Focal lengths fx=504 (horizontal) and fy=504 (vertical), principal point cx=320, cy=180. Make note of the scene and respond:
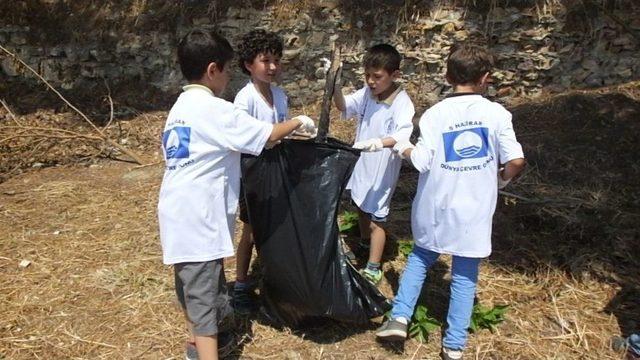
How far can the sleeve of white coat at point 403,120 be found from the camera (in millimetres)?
2781

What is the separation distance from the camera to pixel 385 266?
11.2 ft

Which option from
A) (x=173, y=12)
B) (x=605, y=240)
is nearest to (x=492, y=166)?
(x=605, y=240)

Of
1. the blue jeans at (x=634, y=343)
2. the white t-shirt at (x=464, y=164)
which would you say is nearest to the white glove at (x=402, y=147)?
the white t-shirt at (x=464, y=164)

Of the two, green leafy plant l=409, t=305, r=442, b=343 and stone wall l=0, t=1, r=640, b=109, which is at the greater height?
stone wall l=0, t=1, r=640, b=109

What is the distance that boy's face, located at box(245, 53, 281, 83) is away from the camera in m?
2.67

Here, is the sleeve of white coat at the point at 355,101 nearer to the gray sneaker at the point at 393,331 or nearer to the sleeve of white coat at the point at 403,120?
the sleeve of white coat at the point at 403,120

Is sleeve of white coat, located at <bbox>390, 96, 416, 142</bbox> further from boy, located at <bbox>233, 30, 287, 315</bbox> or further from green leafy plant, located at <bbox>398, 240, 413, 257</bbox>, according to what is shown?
green leafy plant, located at <bbox>398, 240, 413, 257</bbox>

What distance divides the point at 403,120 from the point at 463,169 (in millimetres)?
582

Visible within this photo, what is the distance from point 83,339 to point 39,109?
168 inches

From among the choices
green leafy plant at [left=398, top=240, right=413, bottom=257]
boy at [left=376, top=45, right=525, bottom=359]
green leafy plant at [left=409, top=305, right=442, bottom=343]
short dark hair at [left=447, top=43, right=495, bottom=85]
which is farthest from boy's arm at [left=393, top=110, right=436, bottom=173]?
green leafy plant at [left=398, top=240, right=413, bottom=257]

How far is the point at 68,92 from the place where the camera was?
6375mm

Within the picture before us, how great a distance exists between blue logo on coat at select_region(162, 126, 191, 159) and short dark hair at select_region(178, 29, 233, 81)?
0.85 ft

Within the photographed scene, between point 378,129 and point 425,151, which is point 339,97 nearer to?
point 378,129

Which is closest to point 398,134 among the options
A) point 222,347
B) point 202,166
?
point 202,166
